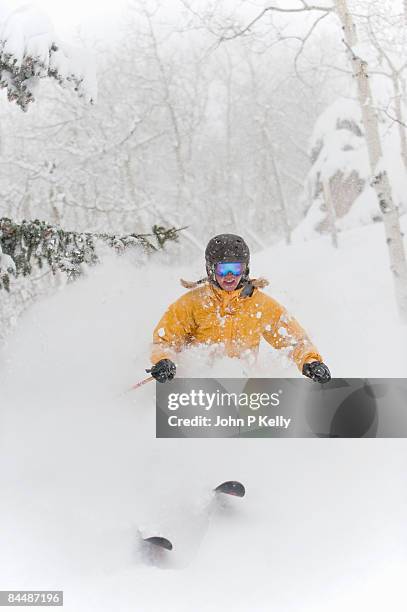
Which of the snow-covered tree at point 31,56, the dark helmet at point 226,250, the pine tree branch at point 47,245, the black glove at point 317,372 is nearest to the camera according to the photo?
the black glove at point 317,372

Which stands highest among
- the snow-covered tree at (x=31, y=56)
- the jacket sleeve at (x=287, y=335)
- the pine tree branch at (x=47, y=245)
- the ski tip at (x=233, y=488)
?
the snow-covered tree at (x=31, y=56)

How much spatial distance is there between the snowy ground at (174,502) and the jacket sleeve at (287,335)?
0.21m

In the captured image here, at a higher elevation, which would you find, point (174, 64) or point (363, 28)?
point (174, 64)

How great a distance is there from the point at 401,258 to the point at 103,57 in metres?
9.52

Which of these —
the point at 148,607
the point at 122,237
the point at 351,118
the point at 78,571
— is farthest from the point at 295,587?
the point at 351,118

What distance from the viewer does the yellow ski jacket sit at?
12.3 ft

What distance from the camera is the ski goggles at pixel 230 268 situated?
140 inches

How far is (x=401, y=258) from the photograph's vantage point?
6.73 m

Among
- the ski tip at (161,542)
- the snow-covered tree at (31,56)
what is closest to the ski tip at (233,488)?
the ski tip at (161,542)

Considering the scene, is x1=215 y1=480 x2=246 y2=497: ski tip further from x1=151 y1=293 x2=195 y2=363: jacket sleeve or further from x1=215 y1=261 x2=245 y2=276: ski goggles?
x1=215 y1=261 x2=245 y2=276: ski goggles

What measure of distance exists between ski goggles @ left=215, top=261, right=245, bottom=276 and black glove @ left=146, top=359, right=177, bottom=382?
0.68 meters

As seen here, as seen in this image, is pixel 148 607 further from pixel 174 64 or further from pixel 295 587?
pixel 174 64

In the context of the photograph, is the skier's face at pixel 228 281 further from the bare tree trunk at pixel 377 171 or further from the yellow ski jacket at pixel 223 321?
the bare tree trunk at pixel 377 171

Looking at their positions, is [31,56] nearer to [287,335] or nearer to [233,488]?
[287,335]
